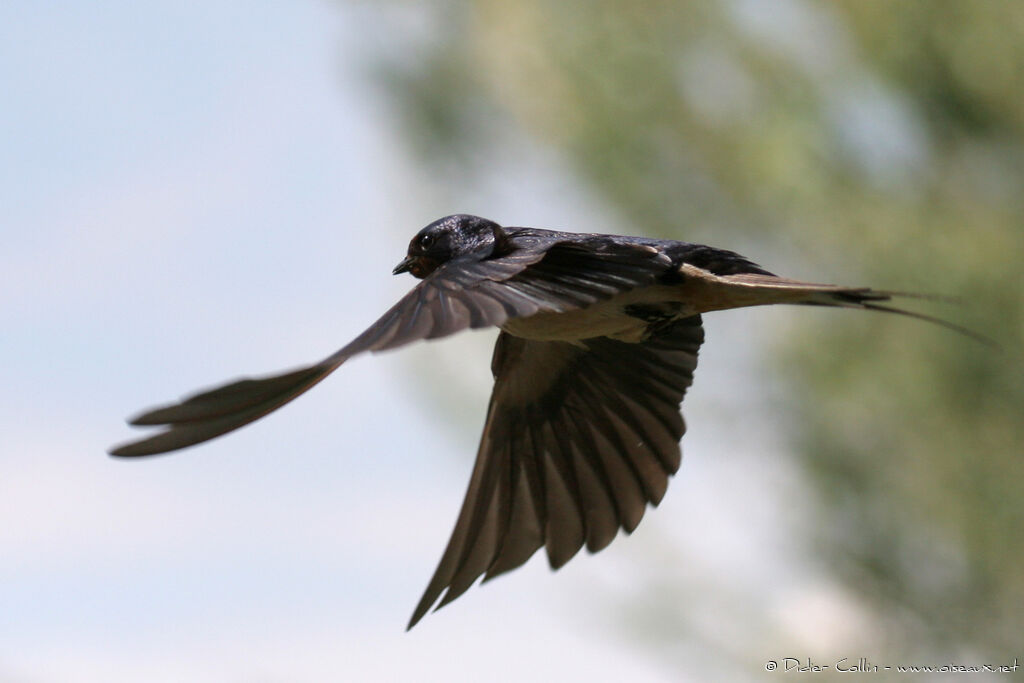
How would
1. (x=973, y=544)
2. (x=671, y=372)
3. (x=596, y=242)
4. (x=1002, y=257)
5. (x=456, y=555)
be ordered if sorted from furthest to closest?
(x=973, y=544) < (x=1002, y=257) < (x=671, y=372) < (x=456, y=555) < (x=596, y=242)

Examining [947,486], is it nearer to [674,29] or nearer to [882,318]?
[882,318]

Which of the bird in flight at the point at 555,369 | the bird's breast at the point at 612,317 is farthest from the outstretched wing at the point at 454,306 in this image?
the bird's breast at the point at 612,317

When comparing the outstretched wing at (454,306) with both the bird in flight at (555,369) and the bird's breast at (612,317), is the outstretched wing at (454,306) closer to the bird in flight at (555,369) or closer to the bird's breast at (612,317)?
the bird in flight at (555,369)

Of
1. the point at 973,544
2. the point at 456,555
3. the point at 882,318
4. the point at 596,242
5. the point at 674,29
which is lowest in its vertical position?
the point at 456,555

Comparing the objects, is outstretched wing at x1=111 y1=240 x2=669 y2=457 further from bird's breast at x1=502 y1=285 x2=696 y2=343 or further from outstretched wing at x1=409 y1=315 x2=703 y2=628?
outstretched wing at x1=409 y1=315 x2=703 y2=628

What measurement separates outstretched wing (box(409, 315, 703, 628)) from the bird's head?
51cm

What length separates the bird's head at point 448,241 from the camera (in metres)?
2.68

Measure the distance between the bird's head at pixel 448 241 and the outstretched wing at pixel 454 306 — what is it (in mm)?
95

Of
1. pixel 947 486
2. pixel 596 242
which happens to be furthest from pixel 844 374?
pixel 596 242

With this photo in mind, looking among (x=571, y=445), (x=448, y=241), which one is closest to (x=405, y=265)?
(x=448, y=241)

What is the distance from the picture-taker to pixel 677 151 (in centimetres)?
879

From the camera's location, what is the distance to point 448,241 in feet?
8.85

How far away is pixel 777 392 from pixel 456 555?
20.2 feet

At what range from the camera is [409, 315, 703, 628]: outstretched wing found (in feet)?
9.84
